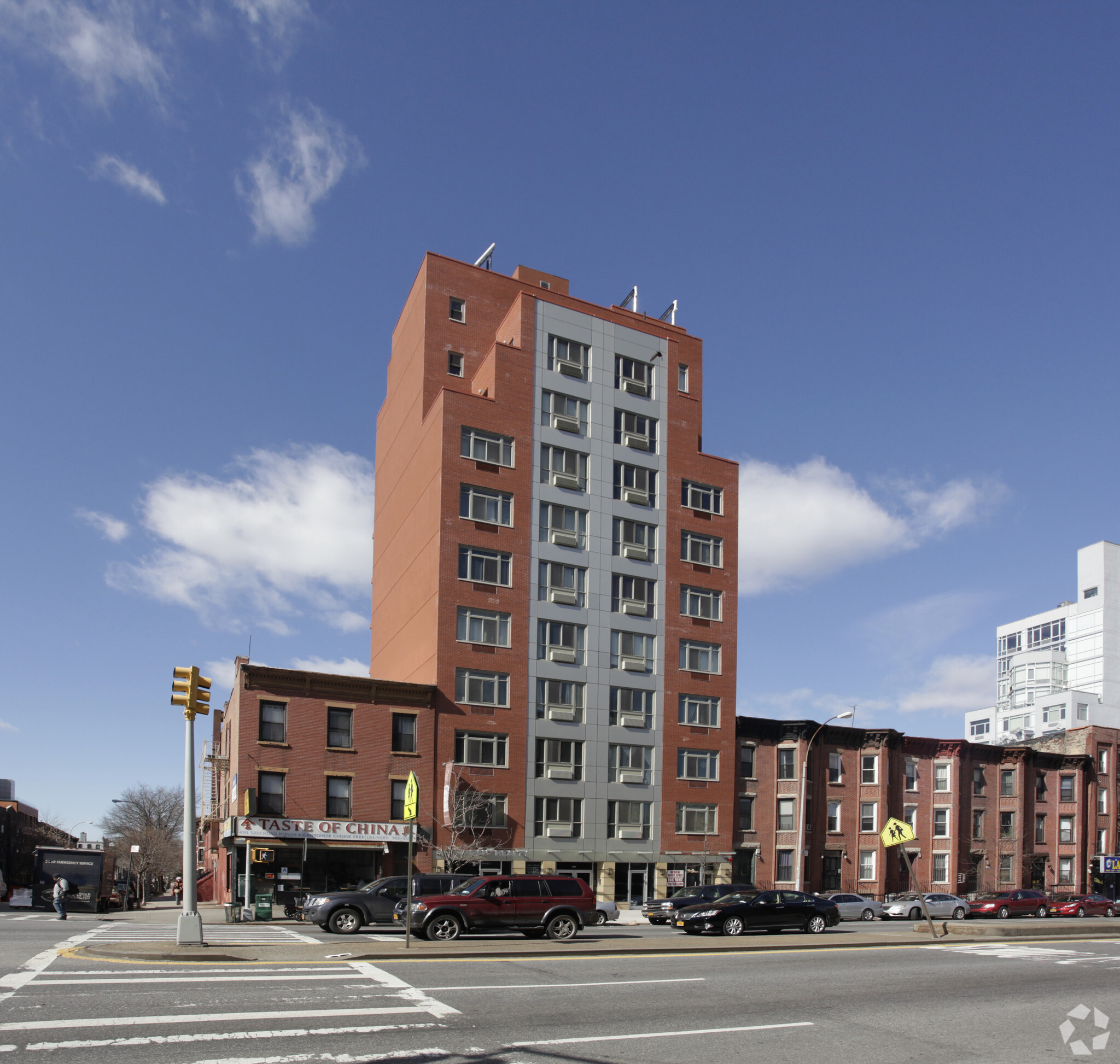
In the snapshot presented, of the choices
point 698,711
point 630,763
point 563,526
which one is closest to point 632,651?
point 698,711

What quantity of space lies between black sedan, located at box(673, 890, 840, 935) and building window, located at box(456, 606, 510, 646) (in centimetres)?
2134

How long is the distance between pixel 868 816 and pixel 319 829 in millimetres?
34962

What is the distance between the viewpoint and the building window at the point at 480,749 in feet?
165

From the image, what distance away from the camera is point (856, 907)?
45.0 metres

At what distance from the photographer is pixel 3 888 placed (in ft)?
200

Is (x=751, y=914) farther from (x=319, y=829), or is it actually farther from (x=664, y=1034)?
(x=319, y=829)

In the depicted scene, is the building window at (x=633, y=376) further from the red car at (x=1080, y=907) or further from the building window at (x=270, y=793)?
the red car at (x=1080, y=907)

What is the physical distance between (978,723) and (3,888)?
128m

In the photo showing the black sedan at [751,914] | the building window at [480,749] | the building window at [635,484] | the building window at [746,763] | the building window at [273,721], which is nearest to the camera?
the black sedan at [751,914]

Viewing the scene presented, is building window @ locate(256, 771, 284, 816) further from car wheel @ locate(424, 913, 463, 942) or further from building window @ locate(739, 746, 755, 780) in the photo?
building window @ locate(739, 746, 755, 780)

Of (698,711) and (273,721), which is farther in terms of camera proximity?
(698,711)

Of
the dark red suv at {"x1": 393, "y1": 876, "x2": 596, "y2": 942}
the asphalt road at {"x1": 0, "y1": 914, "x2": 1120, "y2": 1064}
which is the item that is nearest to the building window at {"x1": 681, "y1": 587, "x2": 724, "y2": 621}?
the dark red suv at {"x1": 393, "y1": 876, "x2": 596, "y2": 942}

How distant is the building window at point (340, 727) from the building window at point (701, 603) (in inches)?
783

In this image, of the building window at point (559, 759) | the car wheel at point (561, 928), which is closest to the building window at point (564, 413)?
the building window at point (559, 759)
